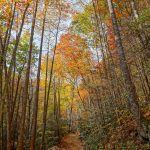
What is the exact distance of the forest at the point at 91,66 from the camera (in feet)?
29.6

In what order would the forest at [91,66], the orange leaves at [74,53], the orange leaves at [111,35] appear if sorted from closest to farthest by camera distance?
the forest at [91,66] < the orange leaves at [111,35] < the orange leaves at [74,53]

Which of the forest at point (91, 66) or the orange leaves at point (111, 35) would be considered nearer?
the forest at point (91, 66)

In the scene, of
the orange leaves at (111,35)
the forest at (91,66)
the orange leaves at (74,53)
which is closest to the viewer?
the forest at (91,66)

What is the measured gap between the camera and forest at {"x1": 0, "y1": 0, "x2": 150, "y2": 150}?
902cm

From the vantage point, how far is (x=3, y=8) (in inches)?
391

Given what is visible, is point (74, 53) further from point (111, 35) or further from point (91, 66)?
point (111, 35)

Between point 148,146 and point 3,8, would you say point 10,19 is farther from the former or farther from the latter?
point 148,146

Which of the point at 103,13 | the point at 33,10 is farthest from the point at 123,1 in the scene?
the point at 33,10

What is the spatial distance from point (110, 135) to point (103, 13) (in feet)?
26.2

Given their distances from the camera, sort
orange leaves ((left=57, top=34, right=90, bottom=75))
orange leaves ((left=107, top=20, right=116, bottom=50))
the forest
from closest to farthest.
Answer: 1. the forest
2. orange leaves ((left=107, top=20, right=116, bottom=50))
3. orange leaves ((left=57, top=34, right=90, bottom=75))

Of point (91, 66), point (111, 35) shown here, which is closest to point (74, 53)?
point (91, 66)

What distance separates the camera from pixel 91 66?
21.5 meters

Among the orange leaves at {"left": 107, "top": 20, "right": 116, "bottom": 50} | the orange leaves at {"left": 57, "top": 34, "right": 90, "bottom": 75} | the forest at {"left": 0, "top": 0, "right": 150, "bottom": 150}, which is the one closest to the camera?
the forest at {"left": 0, "top": 0, "right": 150, "bottom": 150}

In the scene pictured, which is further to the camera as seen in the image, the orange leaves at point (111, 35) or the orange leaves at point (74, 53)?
the orange leaves at point (74, 53)
